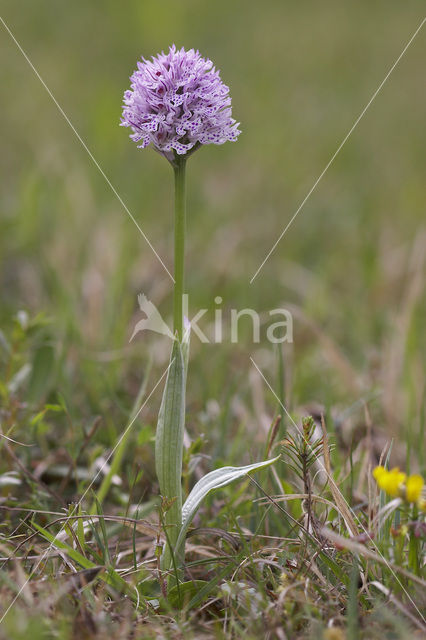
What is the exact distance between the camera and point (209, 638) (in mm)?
1518

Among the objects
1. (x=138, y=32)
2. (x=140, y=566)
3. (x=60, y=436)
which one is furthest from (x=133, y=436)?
(x=138, y=32)

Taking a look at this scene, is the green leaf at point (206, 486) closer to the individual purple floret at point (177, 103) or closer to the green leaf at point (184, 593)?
the green leaf at point (184, 593)

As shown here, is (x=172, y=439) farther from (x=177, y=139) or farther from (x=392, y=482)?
(x=177, y=139)

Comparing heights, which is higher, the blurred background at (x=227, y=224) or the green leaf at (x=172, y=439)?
the blurred background at (x=227, y=224)

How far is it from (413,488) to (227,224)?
13.7 feet

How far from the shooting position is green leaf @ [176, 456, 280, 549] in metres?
1.77

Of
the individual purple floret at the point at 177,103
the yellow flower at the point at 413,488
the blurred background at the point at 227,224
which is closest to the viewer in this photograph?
the yellow flower at the point at 413,488

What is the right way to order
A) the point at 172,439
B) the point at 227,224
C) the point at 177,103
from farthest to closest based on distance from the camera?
the point at 227,224 < the point at 172,439 < the point at 177,103

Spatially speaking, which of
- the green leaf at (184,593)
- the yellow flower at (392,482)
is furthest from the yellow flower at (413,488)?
the green leaf at (184,593)

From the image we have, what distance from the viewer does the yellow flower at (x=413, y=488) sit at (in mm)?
1512

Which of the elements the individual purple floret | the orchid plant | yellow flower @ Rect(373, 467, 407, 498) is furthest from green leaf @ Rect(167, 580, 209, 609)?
the individual purple floret

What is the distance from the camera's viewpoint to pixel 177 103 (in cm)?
172

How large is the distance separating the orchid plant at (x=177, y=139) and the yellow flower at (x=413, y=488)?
345 mm

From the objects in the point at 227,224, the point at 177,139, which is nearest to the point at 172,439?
the point at 177,139
